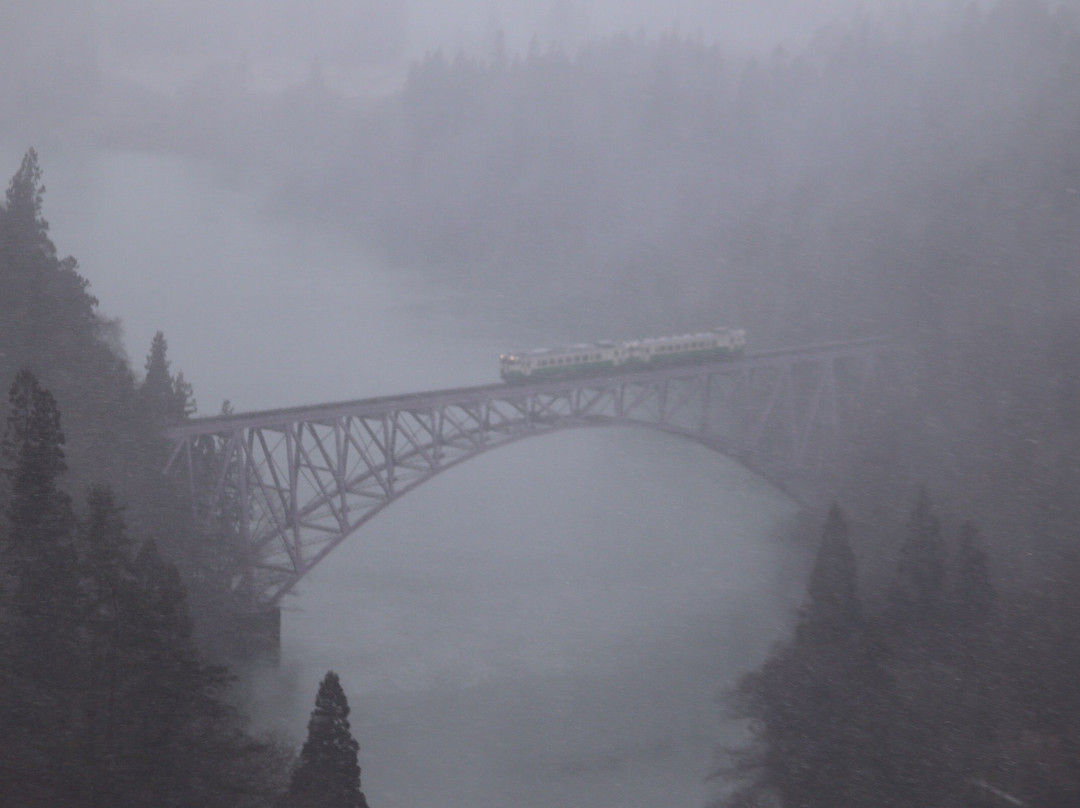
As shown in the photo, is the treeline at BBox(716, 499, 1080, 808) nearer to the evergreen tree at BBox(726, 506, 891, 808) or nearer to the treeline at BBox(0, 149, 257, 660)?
the evergreen tree at BBox(726, 506, 891, 808)

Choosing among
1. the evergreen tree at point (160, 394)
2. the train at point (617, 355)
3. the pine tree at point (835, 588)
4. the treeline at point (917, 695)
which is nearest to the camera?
the treeline at point (917, 695)

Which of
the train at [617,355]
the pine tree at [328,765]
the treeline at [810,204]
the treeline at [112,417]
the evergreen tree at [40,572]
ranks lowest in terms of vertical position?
the pine tree at [328,765]

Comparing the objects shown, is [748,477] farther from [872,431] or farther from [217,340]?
[217,340]

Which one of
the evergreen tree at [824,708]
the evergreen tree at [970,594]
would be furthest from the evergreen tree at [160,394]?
the evergreen tree at [970,594]

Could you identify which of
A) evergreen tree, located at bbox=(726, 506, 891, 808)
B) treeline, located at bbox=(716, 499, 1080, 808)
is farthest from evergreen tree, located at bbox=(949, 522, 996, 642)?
evergreen tree, located at bbox=(726, 506, 891, 808)

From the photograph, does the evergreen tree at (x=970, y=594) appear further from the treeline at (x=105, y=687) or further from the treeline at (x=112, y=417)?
the treeline at (x=112, y=417)

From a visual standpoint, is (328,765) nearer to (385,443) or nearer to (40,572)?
(40,572)

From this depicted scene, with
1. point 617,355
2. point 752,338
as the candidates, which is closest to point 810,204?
point 752,338
